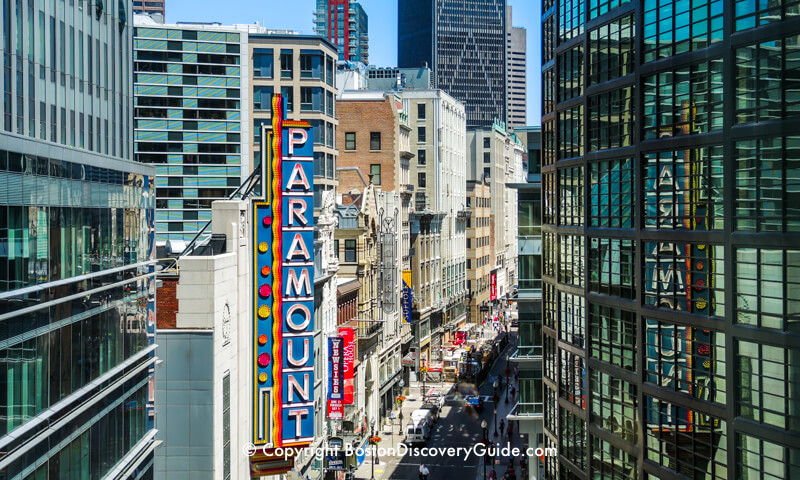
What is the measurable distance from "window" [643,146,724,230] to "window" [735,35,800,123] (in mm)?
2056

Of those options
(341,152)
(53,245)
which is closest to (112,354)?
(53,245)

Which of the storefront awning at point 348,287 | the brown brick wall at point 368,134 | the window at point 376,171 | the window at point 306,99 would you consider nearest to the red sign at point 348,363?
the storefront awning at point 348,287

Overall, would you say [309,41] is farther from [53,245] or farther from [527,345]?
[53,245]

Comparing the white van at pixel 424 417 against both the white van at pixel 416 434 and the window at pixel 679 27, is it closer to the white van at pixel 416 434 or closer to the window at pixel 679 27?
the white van at pixel 416 434

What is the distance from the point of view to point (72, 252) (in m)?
23.7

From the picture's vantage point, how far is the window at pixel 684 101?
2723cm

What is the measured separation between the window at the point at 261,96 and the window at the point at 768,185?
188ft

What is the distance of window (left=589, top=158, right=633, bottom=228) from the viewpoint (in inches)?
1314

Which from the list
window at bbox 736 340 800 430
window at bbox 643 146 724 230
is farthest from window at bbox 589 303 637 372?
window at bbox 736 340 800 430

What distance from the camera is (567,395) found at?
41.5 meters

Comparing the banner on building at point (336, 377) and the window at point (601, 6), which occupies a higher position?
the window at point (601, 6)

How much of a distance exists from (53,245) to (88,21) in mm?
9179

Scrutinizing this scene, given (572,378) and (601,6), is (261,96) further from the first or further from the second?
(601,6)

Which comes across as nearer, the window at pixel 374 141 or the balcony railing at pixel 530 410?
the balcony railing at pixel 530 410
